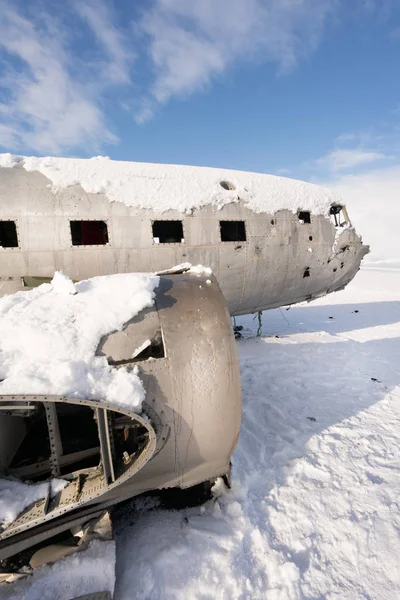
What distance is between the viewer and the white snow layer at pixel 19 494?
9.24 ft

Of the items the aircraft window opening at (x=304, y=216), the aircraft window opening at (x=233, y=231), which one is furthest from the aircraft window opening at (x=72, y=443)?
the aircraft window opening at (x=304, y=216)

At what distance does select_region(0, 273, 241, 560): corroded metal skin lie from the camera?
3.06 metres

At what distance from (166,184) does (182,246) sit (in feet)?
5.77

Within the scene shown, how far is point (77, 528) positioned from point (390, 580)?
3.75 m

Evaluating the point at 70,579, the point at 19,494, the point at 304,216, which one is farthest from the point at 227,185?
the point at 70,579

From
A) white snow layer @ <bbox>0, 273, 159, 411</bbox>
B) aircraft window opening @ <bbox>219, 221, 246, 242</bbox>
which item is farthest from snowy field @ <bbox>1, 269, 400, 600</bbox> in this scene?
aircraft window opening @ <bbox>219, 221, 246, 242</bbox>

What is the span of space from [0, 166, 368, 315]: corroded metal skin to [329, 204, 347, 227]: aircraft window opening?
195mm

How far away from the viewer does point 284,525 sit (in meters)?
3.95

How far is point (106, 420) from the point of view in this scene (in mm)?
3104

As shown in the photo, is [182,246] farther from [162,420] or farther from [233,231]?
[162,420]

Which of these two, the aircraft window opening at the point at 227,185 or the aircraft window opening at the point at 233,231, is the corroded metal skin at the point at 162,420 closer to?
the aircraft window opening at the point at 233,231

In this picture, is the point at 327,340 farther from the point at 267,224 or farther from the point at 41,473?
the point at 41,473

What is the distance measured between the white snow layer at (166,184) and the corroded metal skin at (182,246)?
0.70ft

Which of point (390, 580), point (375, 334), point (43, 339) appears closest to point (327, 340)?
point (375, 334)
